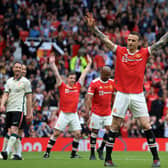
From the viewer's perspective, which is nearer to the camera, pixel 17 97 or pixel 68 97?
pixel 17 97

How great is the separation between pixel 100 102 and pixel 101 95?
215 millimetres

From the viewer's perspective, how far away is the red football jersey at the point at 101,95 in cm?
1512

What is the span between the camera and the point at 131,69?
11.2m

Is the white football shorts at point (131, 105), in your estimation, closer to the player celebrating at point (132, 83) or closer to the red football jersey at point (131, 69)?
the player celebrating at point (132, 83)

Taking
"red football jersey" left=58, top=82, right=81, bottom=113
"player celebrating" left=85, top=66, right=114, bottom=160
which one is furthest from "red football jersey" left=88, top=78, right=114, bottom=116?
"red football jersey" left=58, top=82, right=81, bottom=113

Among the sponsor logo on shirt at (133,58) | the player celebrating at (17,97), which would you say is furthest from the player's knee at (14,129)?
the sponsor logo on shirt at (133,58)

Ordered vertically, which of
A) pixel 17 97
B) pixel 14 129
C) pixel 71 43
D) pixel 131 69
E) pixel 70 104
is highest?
pixel 71 43

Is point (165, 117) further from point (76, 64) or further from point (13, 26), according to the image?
point (13, 26)

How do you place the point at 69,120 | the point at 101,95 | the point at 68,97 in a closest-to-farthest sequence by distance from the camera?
the point at 101,95, the point at 69,120, the point at 68,97

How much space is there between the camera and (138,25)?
29859mm

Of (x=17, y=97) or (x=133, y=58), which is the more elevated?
(x=133, y=58)

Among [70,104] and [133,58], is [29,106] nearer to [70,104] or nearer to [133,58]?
[70,104]

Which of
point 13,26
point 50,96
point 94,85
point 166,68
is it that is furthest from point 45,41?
point 94,85

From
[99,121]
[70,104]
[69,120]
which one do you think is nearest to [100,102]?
[99,121]
